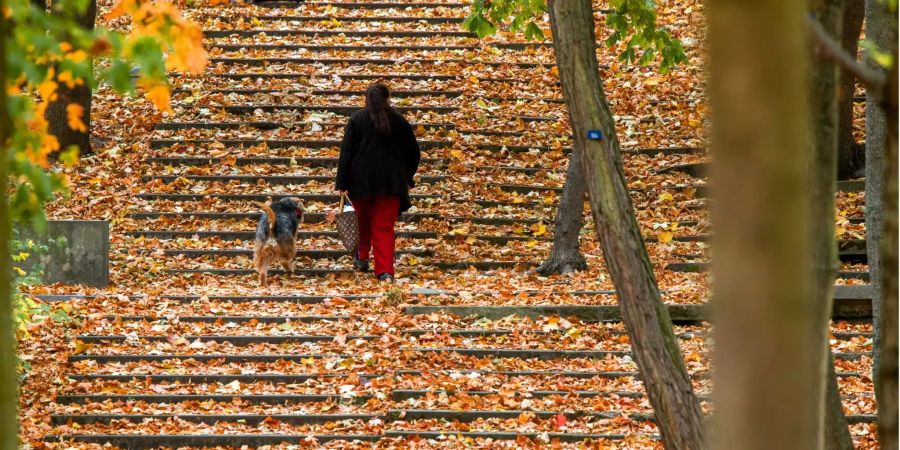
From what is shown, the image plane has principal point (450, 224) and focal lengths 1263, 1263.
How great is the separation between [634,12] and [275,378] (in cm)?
415

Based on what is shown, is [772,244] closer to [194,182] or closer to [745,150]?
[745,150]

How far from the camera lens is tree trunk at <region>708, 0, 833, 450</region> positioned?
245cm

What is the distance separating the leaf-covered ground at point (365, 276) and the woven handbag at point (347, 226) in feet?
1.20

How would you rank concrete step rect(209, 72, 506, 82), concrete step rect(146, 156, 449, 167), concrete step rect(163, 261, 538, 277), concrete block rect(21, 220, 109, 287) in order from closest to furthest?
concrete block rect(21, 220, 109, 287)
concrete step rect(163, 261, 538, 277)
concrete step rect(146, 156, 449, 167)
concrete step rect(209, 72, 506, 82)

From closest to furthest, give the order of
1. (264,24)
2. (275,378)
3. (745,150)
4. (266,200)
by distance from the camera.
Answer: (745,150) < (275,378) < (266,200) < (264,24)

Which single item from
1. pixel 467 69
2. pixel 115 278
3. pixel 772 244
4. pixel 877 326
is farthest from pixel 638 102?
pixel 772 244

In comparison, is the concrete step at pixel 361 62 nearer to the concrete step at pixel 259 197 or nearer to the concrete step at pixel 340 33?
the concrete step at pixel 340 33

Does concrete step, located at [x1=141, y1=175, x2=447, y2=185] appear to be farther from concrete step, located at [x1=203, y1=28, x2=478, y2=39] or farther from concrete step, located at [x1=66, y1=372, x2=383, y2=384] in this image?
concrete step, located at [x1=66, y1=372, x2=383, y2=384]

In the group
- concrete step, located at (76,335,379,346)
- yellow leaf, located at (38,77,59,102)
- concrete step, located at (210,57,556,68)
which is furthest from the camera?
concrete step, located at (210,57,556,68)

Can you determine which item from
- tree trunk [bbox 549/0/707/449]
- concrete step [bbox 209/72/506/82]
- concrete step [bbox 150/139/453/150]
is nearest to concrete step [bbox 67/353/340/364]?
tree trunk [bbox 549/0/707/449]

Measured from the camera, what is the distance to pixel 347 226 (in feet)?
40.9

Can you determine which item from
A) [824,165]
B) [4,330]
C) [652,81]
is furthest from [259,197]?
[4,330]

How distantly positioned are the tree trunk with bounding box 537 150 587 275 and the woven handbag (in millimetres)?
1894

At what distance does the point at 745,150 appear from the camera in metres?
2.46
